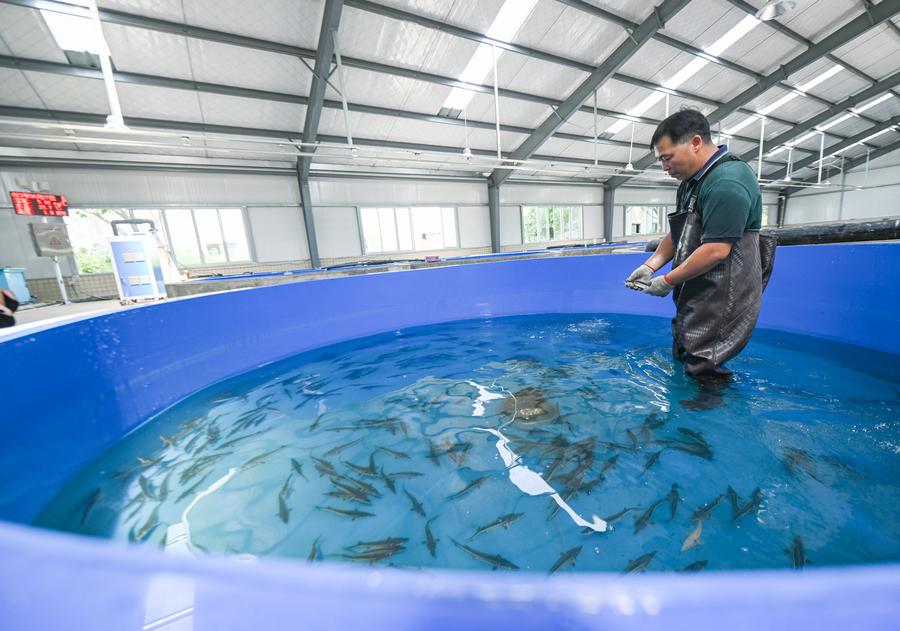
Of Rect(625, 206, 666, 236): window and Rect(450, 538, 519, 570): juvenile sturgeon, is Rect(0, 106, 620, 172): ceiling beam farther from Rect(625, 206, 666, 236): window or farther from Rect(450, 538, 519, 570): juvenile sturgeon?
Rect(625, 206, 666, 236): window

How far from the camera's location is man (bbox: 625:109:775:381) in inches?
69.8

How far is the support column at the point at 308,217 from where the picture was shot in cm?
1166

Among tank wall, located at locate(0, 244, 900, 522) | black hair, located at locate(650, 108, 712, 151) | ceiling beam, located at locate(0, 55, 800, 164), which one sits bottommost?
tank wall, located at locate(0, 244, 900, 522)

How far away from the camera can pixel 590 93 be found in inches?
390

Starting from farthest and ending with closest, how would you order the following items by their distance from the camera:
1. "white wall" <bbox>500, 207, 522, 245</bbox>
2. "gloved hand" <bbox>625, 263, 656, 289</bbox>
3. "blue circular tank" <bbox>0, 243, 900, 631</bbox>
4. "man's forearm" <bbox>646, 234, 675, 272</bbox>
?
"white wall" <bbox>500, 207, 522, 245</bbox> < "man's forearm" <bbox>646, 234, 675, 272</bbox> < "gloved hand" <bbox>625, 263, 656, 289</bbox> < "blue circular tank" <bbox>0, 243, 900, 631</bbox>

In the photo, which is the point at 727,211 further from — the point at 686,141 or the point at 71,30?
the point at 71,30

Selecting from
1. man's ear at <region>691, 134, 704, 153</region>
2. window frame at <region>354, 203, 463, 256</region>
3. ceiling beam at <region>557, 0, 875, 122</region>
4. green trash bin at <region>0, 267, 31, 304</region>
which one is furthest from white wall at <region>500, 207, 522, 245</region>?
green trash bin at <region>0, 267, 31, 304</region>

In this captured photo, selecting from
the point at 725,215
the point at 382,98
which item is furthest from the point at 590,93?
the point at 725,215

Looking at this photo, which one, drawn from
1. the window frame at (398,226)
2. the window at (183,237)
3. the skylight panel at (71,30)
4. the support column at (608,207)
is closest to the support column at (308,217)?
the window frame at (398,226)

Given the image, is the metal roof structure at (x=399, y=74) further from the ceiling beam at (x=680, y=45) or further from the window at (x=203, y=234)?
the window at (x=203, y=234)

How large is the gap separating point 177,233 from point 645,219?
2322 centimetres

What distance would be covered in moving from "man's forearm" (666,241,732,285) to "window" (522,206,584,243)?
50.3 feet

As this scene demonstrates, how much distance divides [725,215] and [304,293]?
3.56 m

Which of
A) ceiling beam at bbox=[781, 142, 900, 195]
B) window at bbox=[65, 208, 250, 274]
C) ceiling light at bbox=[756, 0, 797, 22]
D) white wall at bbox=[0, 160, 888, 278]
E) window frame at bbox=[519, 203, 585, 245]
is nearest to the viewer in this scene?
ceiling light at bbox=[756, 0, 797, 22]
